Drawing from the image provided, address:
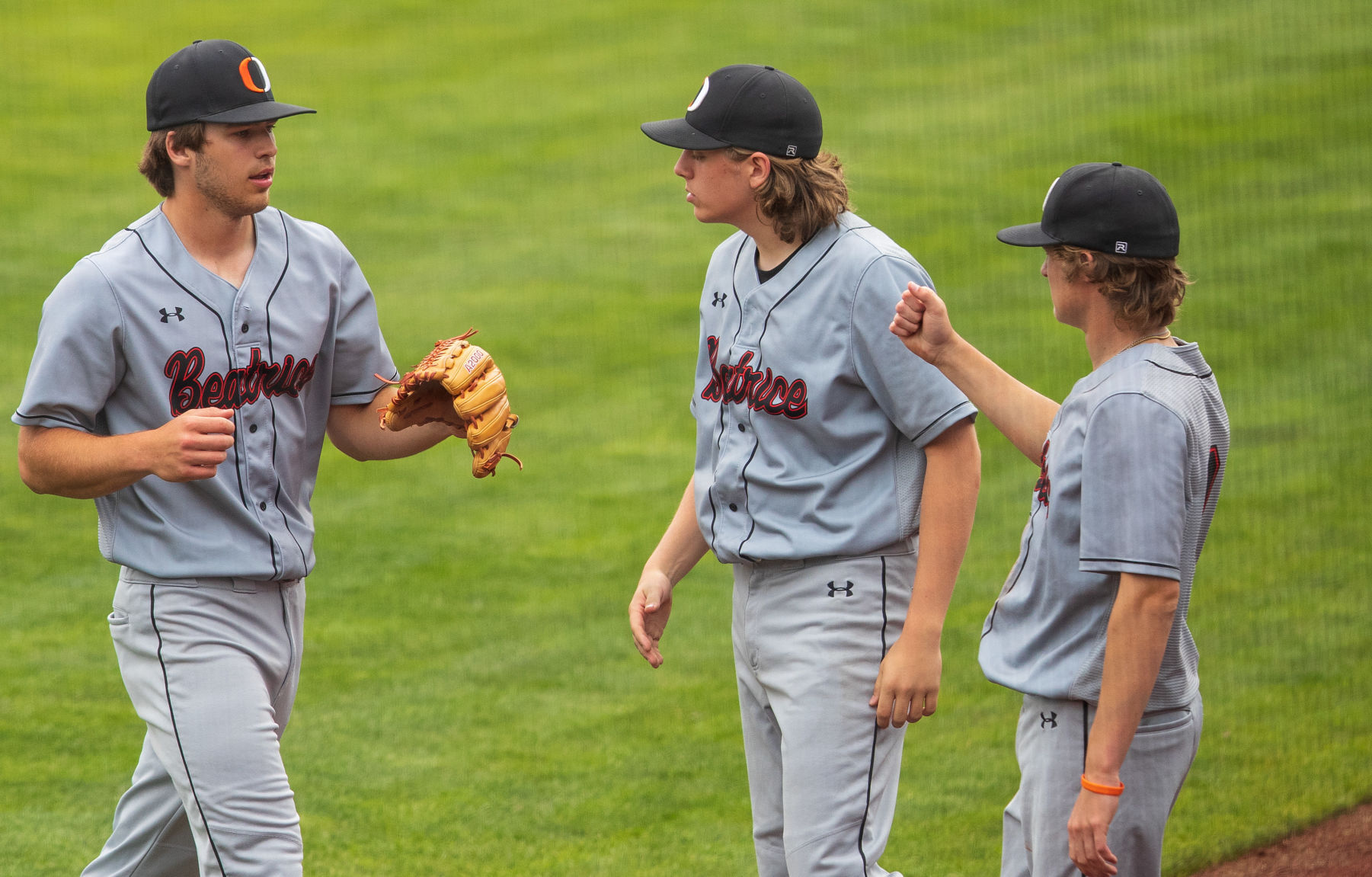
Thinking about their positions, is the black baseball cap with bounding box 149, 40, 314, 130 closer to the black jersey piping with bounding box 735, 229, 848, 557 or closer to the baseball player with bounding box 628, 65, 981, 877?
the baseball player with bounding box 628, 65, 981, 877

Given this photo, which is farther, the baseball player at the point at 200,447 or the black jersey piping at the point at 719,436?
the black jersey piping at the point at 719,436

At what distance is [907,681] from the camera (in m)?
2.93

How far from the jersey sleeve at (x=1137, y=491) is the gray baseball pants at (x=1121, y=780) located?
324 millimetres

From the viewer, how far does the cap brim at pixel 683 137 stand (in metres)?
3.06

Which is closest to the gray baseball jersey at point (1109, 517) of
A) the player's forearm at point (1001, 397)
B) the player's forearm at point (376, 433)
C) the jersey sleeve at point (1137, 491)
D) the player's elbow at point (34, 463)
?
the jersey sleeve at point (1137, 491)

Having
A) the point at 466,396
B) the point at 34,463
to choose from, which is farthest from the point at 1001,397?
the point at 34,463

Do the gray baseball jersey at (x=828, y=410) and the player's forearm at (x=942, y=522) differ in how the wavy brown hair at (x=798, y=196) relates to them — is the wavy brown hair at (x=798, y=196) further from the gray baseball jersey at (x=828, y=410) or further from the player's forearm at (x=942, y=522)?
the player's forearm at (x=942, y=522)

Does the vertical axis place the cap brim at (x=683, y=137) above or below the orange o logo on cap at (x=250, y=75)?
below

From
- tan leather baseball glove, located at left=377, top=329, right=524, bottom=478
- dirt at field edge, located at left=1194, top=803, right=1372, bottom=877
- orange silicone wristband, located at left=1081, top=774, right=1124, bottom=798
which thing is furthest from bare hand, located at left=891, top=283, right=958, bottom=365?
dirt at field edge, located at left=1194, top=803, right=1372, bottom=877

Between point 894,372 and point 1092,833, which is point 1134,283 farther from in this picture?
point 1092,833

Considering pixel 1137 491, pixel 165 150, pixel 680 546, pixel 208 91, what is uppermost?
pixel 208 91

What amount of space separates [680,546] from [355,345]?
90cm

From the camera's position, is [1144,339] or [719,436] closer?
[1144,339]

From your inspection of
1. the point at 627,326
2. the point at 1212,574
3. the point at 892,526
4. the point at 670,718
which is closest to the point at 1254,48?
the point at 627,326
